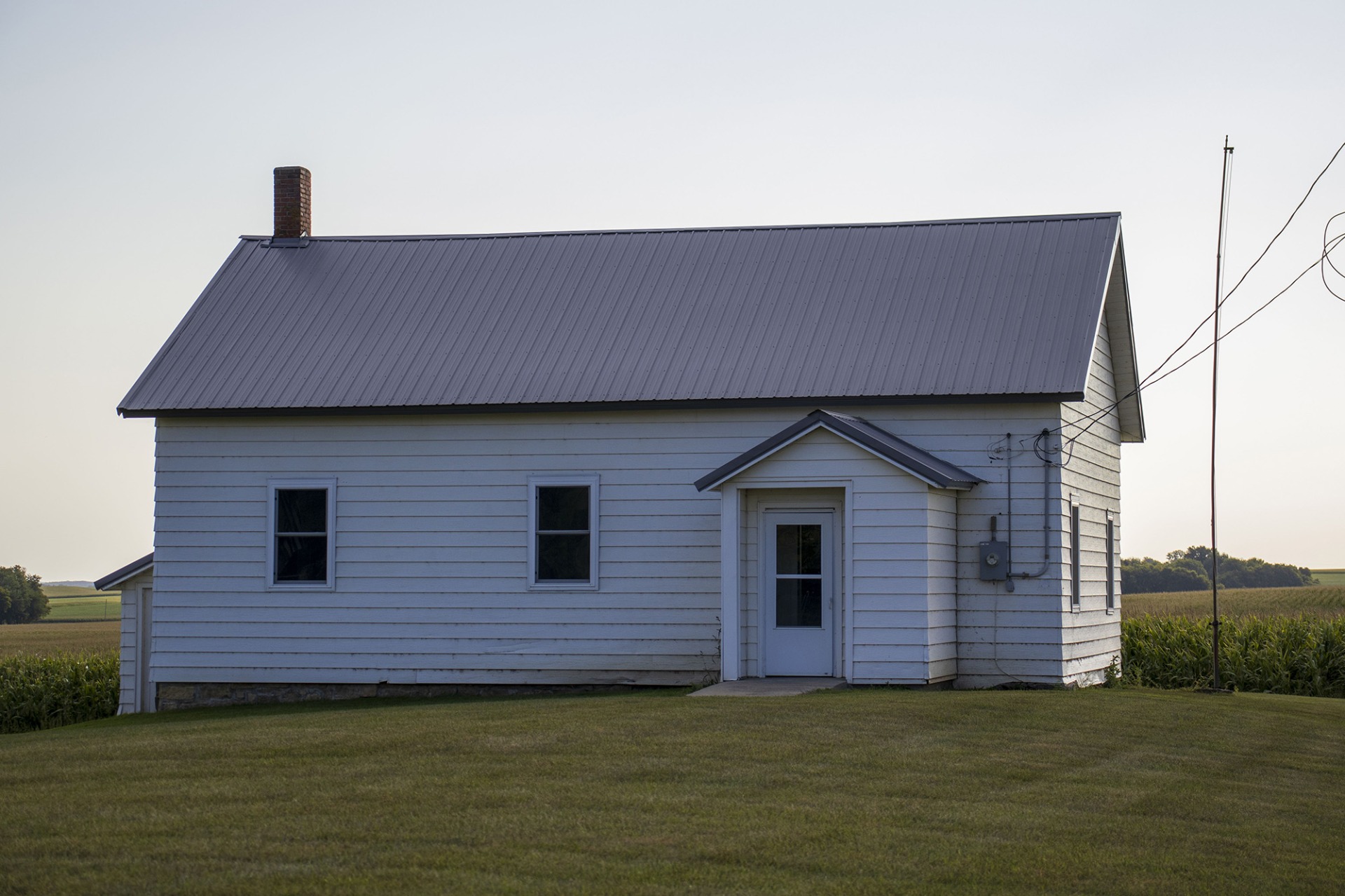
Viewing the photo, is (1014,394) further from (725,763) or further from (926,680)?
(725,763)

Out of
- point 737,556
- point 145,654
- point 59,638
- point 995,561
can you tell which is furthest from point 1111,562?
point 59,638

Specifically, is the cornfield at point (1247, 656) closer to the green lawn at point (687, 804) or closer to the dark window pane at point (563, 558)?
the dark window pane at point (563, 558)

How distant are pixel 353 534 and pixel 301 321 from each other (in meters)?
3.69

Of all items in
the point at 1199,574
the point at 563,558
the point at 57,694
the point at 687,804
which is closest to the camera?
the point at 687,804

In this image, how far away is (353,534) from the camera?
62.5 ft

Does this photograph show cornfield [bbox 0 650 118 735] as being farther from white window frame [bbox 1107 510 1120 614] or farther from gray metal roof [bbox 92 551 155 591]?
white window frame [bbox 1107 510 1120 614]

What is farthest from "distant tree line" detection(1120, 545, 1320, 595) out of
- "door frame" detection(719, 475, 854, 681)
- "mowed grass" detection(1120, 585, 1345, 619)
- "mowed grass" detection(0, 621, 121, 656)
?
"door frame" detection(719, 475, 854, 681)

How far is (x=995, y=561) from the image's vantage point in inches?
687

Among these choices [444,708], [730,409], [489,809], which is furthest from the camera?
[730,409]

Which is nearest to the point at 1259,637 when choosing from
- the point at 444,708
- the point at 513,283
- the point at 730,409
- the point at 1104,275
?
the point at 1104,275

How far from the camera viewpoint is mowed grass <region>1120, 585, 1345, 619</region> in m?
33.3

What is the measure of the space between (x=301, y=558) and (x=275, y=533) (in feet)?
1.59

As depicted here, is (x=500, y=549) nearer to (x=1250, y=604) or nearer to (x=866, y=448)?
(x=866, y=448)

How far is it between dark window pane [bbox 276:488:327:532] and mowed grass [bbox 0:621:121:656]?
8.68m
